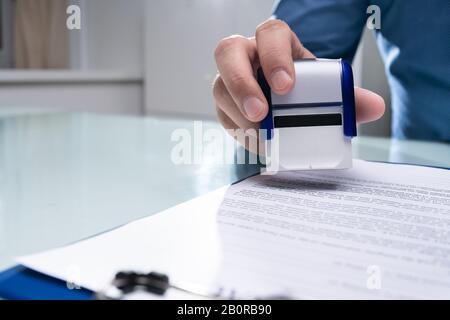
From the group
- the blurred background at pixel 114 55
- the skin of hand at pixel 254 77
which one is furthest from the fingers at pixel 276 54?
the blurred background at pixel 114 55

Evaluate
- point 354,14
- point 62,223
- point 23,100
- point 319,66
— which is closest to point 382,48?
point 354,14

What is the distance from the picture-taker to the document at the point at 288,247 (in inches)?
8.7

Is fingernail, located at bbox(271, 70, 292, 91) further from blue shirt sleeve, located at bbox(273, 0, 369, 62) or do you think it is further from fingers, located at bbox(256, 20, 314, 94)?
blue shirt sleeve, located at bbox(273, 0, 369, 62)

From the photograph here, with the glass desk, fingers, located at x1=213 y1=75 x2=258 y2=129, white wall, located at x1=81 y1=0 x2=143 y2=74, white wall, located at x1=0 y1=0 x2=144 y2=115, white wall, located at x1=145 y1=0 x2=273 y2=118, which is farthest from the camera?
white wall, located at x1=81 y1=0 x2=143 y2=74

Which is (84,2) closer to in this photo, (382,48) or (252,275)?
(382,48)

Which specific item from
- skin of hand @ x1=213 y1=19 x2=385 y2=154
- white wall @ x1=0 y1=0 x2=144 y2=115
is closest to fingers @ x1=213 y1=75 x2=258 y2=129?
skin of hand @ x1=213 y1=19 x2=385 y2=154

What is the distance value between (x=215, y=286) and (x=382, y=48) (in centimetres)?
85

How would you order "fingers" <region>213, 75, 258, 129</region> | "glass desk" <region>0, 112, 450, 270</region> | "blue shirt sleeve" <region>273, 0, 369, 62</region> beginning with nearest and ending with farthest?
"glass desk" <region>0, 112, 450, 270</region> < "fingers" <region>213, 75, 258, 129</region> < "blue shirt sleeve" <region>273, 0, 369, 62</region>

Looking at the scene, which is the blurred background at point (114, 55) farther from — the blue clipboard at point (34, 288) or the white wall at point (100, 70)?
the blue clipboard at point (34, 288)

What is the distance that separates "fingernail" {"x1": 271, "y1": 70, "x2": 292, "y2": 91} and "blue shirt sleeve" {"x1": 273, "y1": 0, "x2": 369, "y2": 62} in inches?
19.5

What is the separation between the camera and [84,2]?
A: 2.43 metres

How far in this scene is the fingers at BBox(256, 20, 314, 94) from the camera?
1.30ft

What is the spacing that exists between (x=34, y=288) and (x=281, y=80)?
0.25m

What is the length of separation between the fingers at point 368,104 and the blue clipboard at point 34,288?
313 millimetres
